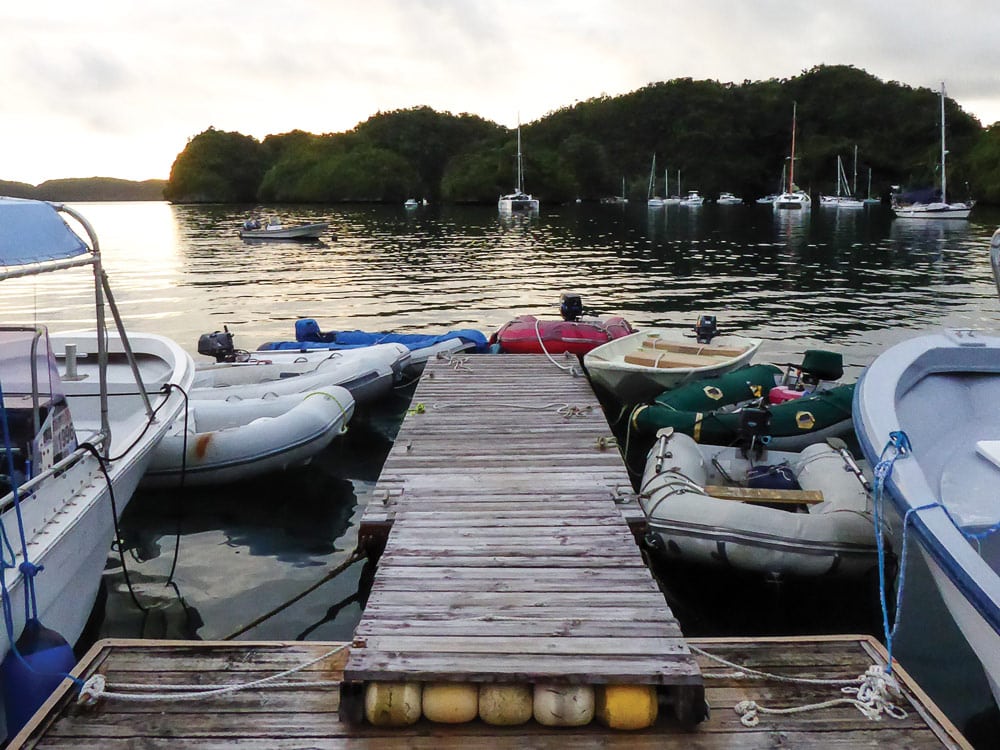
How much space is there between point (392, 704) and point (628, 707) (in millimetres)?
1043

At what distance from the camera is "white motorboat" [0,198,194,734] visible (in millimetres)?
4148

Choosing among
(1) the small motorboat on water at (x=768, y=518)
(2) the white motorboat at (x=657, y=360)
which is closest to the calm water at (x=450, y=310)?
(1) the small motorboat on water at (x=768, y=518)

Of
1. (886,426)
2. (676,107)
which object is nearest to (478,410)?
(886,426)

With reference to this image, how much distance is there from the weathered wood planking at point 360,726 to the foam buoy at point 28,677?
6.8 inches

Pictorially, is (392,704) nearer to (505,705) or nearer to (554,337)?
(505,705)

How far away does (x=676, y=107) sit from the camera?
10412cm

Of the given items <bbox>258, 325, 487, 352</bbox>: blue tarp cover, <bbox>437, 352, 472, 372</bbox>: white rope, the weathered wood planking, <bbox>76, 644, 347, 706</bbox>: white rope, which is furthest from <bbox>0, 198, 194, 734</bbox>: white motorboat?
<bbox>258, 325, 487, 352</bbox>: blue tarp cover

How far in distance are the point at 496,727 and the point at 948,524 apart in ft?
8.47

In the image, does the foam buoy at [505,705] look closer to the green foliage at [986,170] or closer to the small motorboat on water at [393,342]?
the small motorboat on water at [393,342]

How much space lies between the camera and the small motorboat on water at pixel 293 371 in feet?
30.5

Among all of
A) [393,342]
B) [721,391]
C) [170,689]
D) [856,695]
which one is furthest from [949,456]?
[393,342]

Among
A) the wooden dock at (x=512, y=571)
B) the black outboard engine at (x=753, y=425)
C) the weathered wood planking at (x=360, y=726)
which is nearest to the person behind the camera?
the weathered wood planking at (x=360, y=726)

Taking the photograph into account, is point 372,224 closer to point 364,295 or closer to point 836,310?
point 364,295

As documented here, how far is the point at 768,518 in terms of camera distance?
549 centimetres
